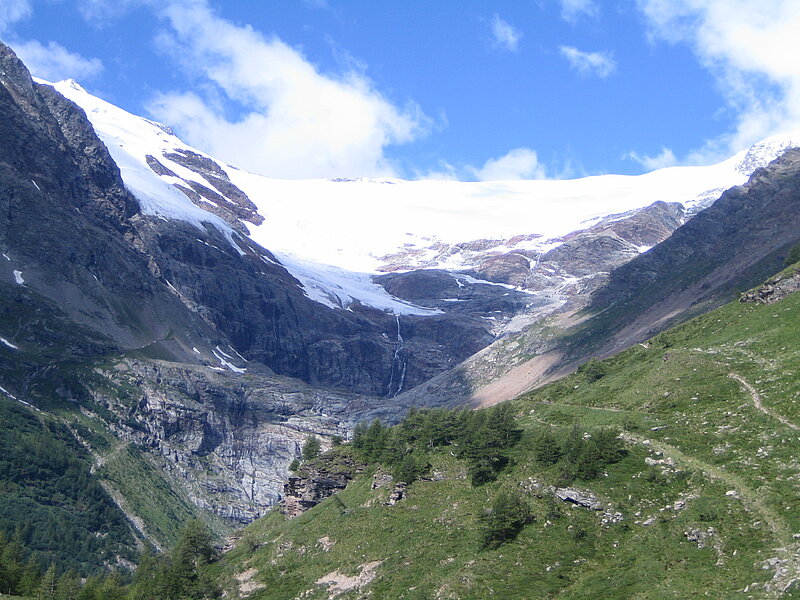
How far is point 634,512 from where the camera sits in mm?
54375

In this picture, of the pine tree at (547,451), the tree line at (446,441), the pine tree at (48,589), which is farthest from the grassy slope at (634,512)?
A: the pine tree at (48,589)

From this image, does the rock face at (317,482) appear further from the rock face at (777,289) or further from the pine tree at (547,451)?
the rock face at (777,289)

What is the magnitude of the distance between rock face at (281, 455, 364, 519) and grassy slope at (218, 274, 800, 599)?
6134 mm

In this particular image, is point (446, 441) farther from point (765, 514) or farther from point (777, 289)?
point (777, 289)

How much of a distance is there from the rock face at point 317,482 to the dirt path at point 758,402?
4513 centimetres

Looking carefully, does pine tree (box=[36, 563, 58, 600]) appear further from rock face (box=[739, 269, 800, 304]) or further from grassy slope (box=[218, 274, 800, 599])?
rock face (box=[739, 269, 800, 304])

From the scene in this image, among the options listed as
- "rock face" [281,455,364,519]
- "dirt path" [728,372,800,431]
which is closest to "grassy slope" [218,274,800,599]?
"dirt path" [728,372,800,431]

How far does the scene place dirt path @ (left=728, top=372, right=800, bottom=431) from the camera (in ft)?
187

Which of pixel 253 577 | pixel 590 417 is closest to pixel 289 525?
pixel 253 577

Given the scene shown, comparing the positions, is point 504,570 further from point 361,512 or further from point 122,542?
point 122,542

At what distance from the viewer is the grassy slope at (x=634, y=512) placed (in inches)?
A: 1822

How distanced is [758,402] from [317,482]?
53176mm

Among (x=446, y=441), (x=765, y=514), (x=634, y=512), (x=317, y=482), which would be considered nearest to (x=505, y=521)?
(x=634, y=512)

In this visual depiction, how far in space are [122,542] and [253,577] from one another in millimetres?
139916
